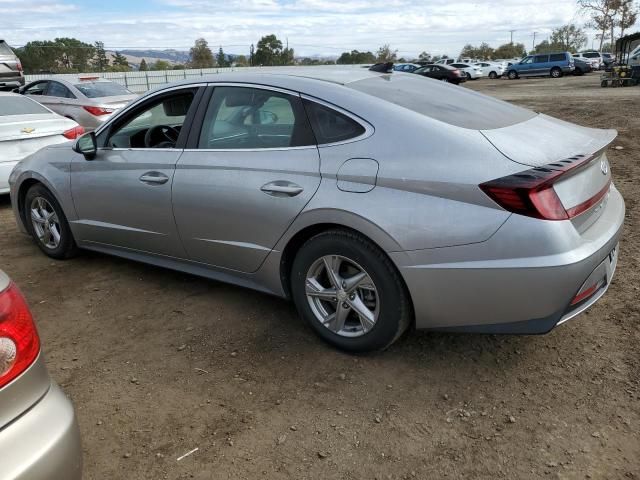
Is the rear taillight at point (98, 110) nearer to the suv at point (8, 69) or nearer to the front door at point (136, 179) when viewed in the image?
the front door at point (136, 179)

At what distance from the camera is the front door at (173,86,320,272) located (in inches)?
127

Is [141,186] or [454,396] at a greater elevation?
[141,186]

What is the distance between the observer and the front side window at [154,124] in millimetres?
3939

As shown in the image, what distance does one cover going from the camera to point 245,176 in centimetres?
339

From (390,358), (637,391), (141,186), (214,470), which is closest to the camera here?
(214,470)

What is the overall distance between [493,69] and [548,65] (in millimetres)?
5454

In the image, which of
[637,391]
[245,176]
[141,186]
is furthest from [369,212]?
[141,186]

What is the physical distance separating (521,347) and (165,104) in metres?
2.87

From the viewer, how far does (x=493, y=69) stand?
149 feet

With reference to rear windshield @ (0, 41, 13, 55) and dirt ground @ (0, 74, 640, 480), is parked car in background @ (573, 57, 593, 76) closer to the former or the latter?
rear windshield @ (0, 41, 13, 55)

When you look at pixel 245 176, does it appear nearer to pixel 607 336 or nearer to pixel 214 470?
pixel 214 470

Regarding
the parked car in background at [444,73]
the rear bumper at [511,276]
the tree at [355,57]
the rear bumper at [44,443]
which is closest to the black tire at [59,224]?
the rear bumper at [511,276]

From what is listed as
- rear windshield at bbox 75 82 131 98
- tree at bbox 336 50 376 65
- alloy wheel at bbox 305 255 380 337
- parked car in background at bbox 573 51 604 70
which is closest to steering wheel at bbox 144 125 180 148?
alloy wheel at bbox 305 255 380 337

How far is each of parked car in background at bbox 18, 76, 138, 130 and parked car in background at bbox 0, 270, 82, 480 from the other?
10.1m
